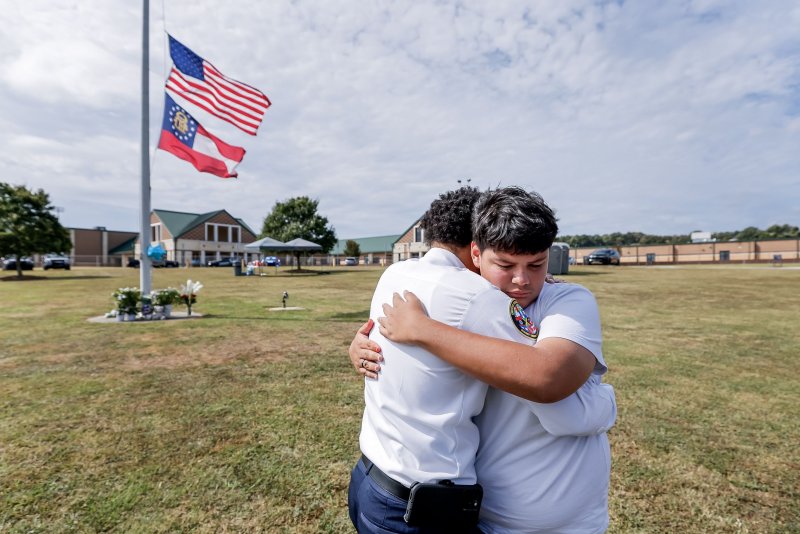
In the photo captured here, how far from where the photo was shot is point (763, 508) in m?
2.74

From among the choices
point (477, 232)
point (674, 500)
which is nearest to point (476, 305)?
point (477, 232)

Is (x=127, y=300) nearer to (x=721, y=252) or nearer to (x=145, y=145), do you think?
(x=145, y=145)

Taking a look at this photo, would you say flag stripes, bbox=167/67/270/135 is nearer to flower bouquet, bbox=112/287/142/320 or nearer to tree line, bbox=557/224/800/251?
flower bouquet, bbox=112/287/142/320

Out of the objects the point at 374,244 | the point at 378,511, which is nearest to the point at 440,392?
the point at 378,511

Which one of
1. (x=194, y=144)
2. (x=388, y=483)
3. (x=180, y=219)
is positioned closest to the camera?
(x=388, y=483)

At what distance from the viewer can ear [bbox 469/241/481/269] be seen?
4.60ft

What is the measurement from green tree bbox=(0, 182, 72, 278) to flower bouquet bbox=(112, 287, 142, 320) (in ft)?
77.1

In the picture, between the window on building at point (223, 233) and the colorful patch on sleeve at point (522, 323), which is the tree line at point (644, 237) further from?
the colorful patch on sleeve at point (522, 323)

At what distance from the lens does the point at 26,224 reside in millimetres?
26359

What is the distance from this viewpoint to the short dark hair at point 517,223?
1.22 metres

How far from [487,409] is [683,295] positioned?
18242 millimetres

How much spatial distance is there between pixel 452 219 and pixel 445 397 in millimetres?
637

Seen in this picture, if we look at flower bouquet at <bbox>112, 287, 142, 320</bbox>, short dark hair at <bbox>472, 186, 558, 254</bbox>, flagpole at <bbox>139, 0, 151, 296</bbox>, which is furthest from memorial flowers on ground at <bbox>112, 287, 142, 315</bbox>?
short dark hair at <bbox>472, 186, 558, 254</bbox>

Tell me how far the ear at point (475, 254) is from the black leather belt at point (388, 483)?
2.52 ft
